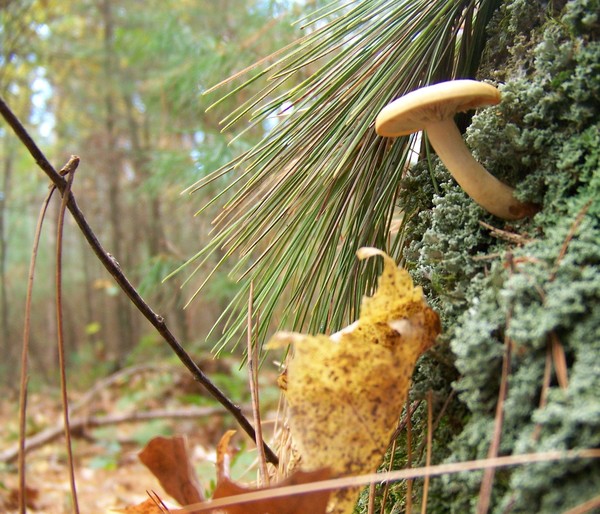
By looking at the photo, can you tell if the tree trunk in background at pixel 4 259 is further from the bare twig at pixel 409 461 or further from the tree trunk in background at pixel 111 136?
the bare twig at pixel 409 461

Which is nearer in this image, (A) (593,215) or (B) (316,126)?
(A) (593,215)

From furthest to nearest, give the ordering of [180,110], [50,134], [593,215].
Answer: [50,134] < [180,110] < [593,215]

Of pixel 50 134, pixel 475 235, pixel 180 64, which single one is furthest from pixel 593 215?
pixel 50 134

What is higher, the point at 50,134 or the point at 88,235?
the point at 50,134

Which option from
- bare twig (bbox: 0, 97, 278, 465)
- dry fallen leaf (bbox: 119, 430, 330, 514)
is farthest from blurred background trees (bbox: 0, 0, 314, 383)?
dry fallen leaf (bbox: 119, 430, 330, 514)

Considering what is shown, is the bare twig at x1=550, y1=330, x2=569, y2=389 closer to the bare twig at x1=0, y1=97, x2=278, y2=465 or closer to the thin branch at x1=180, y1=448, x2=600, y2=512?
the thin branch at x1=180, y1=448, x2=600, y2=512

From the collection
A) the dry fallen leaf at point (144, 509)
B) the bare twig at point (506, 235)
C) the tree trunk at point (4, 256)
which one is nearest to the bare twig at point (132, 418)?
the tree trunk at point (4, 256)

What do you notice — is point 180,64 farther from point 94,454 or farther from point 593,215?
point 593,215

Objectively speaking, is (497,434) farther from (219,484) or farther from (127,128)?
(127,128)

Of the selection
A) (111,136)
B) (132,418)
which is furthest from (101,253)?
(111,136)
